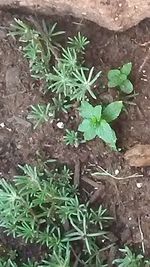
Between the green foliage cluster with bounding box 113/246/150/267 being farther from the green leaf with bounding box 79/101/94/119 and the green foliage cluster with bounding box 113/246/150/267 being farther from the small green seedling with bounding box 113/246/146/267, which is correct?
the green leaf with bounding box 79/101/94/119

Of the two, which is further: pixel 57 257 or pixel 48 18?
pixel 48 18

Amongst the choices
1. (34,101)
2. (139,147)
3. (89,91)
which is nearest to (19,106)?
(34,101)

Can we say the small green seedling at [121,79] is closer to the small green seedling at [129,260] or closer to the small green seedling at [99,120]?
the small green seedling at [99,120]

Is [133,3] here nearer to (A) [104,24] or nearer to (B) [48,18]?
(A) [104,24]

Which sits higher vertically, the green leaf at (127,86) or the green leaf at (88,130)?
the green leaf at (127,86)

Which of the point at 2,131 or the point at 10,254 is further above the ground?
the point at 2,131

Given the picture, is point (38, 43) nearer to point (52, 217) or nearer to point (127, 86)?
point (127, 86)

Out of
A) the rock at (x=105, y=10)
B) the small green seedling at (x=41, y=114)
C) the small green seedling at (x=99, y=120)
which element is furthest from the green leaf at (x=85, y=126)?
the rock at (x=105, y=10)

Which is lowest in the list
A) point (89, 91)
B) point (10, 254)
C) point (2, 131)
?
point (10, 254)
